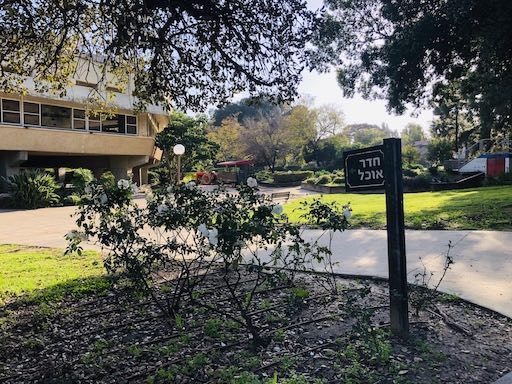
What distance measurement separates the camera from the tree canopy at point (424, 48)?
28.8 ft

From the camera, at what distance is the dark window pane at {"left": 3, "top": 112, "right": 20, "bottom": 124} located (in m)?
19.6

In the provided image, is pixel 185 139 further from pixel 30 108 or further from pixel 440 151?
pixel 440 151

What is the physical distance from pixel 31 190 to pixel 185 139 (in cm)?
1412

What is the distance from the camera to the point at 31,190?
59.3ft

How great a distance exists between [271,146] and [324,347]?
40.5 metres

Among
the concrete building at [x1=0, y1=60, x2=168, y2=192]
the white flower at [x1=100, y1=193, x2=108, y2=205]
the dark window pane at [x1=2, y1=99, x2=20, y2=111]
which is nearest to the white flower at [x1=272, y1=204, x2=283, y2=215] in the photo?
the white flower at [x1=100, y1=193, x2=108, y2=205]

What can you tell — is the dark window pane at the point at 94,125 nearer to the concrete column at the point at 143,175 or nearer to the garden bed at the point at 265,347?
the concrete column at the point at 143,175

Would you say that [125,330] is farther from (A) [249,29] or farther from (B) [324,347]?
(A) [249,29]

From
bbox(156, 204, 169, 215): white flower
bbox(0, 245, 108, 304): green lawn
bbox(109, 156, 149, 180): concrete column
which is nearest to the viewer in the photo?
bbox(156, 204, 169, 215): white flower

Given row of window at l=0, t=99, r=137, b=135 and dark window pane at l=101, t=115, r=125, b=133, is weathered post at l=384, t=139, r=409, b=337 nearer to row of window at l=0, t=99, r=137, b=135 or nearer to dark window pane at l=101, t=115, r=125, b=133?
row of window at l=0, t=99, r=137, b=135

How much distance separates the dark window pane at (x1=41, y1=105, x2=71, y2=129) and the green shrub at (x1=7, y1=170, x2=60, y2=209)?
12.2 ft

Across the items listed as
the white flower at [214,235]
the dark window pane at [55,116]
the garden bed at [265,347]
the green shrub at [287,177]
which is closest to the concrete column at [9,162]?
the dark window pane at [55,116]

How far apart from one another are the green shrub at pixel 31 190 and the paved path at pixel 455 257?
9.10 m

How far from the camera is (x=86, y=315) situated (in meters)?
3.96
